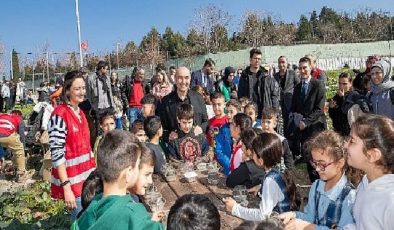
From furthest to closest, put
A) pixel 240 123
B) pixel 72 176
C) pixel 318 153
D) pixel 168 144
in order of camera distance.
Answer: pixel 168 144 < pixel 240 123 < pixel 72 176 < pixel 318 153

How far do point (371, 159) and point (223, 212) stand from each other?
1061 mm

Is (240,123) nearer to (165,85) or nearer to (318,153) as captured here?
(318,153)

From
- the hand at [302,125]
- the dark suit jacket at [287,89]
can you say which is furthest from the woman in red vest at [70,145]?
the dark suit jacket at [287,89]

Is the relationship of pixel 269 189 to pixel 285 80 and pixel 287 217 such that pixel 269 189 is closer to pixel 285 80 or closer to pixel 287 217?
pixel 287 217

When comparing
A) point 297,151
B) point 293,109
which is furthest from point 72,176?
point 297,151

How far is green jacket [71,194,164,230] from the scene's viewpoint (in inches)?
75.9

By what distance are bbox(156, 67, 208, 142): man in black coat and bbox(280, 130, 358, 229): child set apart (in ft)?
8.73

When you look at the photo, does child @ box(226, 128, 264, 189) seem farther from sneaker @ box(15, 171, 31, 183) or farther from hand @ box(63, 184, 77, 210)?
sneaker @ box(15, 171, 31, 183)

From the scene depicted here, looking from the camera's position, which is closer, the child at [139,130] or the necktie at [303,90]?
the child at [139,130]

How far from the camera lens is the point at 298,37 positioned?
195 feet

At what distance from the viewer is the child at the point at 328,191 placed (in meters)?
2.53

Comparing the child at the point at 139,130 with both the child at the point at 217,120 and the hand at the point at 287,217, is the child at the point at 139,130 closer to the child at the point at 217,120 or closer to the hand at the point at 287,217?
the child at the point at 217,120

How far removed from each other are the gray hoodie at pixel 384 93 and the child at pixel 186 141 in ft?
6.76

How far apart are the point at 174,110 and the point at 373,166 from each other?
3370mm
